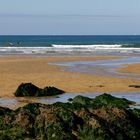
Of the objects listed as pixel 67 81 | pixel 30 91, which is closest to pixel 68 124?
pixel 30 91

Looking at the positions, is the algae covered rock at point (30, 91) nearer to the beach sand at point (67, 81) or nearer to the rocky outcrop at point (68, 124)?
the beach sand at point (67, 81)

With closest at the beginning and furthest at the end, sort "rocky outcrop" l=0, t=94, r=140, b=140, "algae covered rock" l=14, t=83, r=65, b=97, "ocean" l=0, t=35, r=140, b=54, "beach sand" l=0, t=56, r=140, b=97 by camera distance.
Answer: "rocky outcrop" l=0, t=94, r=140, b=140 < "algae covered rock" l=14, t=83, r=65, b=97 < "beach sand" l=0, t=56, r=140, b=97 < "ocean" l=0, t=35, r=140, b=54

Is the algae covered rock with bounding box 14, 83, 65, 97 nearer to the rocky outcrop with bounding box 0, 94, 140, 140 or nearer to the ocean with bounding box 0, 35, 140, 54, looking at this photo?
the rocky outcrop with bounding box 0, 94, 140, 140

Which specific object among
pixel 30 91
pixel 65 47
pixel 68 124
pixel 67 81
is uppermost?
pixel 68 124

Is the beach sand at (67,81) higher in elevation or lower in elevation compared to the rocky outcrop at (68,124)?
lower

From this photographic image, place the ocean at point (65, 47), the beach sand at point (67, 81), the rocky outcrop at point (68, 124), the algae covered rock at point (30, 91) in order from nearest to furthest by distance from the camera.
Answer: the rocky outcrop at point (68, 124)
the algae covered rock at point (30, 91)
the beach sand at point (67, 81)
the ocean at point (65, 47)

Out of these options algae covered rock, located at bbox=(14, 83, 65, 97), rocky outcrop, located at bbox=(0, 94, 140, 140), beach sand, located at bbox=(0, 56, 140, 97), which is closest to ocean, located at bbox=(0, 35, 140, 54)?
beach sand, located at bbox=(0, 56, 140, 97)

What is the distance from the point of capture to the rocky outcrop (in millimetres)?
11516

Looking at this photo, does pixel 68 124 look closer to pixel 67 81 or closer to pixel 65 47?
pixel 67 81

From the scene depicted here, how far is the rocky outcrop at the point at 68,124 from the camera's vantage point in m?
11.5

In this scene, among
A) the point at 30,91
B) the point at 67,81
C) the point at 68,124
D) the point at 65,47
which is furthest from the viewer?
A: the point at 65,47

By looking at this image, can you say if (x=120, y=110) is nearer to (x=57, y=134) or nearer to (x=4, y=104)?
(x=57, y=134)

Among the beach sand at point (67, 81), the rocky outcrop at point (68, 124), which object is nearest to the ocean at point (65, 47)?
the beach sand at point (67, 81)

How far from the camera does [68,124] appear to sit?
11.8 metres
